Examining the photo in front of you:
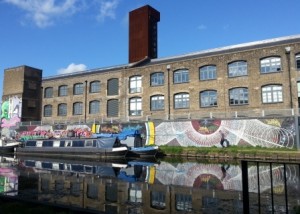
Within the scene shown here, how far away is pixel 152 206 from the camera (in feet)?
26.6

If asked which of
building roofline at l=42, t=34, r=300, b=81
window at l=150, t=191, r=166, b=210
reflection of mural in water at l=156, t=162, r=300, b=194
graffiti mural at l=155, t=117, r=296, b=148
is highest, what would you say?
building roofline at l=42, t=34, r=300, b=81

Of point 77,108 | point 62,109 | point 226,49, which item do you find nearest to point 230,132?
point 226,49

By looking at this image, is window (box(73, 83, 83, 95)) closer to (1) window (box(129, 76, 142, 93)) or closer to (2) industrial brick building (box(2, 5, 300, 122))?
Answer: (2) industrial brick building (box(2, 5, 300, 122))

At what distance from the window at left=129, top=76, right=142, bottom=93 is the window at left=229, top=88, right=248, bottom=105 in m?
9.42

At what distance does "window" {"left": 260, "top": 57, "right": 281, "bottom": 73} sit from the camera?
85.8 feet

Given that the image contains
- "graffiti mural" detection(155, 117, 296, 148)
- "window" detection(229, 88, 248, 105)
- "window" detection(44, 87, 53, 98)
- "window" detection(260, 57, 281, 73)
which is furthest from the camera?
"window" detection(44, 87, 53, 98)

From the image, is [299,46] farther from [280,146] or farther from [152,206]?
[152,206]

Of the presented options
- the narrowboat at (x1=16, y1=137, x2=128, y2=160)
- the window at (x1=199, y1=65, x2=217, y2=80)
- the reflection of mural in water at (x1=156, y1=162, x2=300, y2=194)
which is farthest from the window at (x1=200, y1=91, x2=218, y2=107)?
the reflection of mural in water at (x1=156, y1=162, x2=300, y2=194)

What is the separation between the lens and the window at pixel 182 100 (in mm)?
29902

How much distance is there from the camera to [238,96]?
90.3 feet

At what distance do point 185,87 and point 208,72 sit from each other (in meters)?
2.50

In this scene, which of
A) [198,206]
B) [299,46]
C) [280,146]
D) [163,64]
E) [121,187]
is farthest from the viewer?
[163,64]

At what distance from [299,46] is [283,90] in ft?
11.7

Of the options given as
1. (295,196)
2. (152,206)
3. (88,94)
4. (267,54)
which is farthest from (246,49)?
(152,206)
